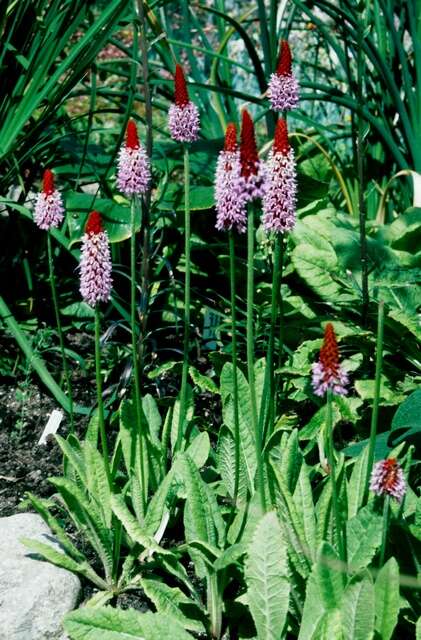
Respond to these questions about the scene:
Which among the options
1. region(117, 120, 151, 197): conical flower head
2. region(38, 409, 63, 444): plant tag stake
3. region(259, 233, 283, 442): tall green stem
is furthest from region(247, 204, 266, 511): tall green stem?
region(38, 409, 63, 444): plant tag stake

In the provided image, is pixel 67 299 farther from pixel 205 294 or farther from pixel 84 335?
pixel 205 294

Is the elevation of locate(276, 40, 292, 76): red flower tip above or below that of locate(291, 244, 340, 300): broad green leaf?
above

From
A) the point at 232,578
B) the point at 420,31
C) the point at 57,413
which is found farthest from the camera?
the point at 420,31

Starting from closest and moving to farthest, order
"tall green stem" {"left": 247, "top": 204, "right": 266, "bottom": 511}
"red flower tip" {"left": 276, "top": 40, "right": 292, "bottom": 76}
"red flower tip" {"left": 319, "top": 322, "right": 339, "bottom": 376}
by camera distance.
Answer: "red flower tip" {"left": 319, "top": 322, "right": 339, "bottom": 376}
"tall green stem" {"left": 247, "top": 204, "right": 266, "bottom": 511}
"red flower tip" {"left": 276, "top": 40, "right": 292, "bottom": 76}

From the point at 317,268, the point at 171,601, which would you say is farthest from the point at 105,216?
the point at 171,601

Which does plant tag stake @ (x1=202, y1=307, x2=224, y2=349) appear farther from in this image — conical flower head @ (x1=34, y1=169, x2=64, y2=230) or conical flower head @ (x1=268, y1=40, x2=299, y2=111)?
conical flower head @ (x1=268, y1=40, x2=299, y2=111)

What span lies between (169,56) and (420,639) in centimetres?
262

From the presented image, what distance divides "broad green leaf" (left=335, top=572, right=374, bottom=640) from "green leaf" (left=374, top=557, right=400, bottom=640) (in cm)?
4

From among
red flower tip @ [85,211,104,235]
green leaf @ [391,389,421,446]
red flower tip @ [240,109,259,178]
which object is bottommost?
green leaf @ [391,389,421,446]

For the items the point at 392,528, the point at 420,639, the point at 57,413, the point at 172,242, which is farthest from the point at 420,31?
the point at 420,639

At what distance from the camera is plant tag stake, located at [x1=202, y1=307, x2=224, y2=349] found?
3068 millimetres

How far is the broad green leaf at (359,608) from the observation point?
1.62m

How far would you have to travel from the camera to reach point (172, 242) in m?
3.43

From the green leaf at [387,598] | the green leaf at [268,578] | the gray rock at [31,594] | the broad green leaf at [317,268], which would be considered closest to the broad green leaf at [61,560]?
the gray rock at [31,594]
